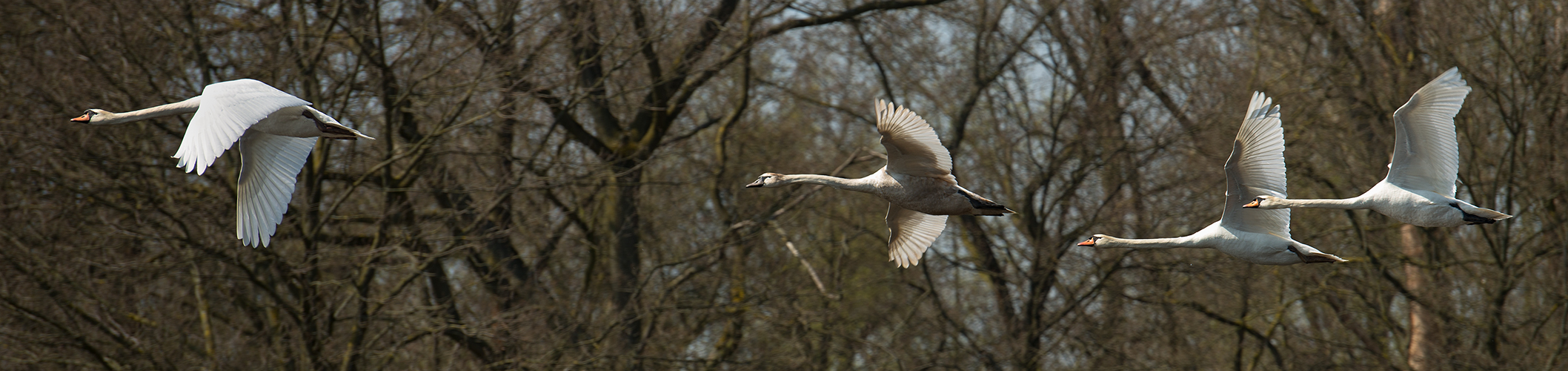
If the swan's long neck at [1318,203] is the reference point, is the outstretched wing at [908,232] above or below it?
below

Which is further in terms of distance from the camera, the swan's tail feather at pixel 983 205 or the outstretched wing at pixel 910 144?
the swan's tail feather at pixel 983 205

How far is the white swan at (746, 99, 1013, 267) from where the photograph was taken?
24.9ft

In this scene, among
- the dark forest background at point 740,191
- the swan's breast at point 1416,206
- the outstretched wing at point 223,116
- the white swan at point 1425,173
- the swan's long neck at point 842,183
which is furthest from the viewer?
the dark forest background at point 740,191

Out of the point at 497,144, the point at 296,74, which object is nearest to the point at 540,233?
the point at 497,144

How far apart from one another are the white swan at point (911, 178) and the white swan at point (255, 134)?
107 inches

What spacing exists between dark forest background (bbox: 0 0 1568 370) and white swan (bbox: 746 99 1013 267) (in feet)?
14.4

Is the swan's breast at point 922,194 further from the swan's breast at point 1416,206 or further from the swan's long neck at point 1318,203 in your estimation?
the swan's breast at point 1416,206

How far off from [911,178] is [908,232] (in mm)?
1529

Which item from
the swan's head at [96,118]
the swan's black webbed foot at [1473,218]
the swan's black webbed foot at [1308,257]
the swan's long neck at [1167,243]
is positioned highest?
the swan's head at [96,118]

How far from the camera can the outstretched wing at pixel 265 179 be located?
300 inches

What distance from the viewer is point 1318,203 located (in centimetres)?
729

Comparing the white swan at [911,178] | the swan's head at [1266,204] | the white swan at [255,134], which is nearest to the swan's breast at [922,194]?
the white swan at [911,178]

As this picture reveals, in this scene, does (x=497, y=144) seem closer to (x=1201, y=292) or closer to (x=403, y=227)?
(x=403, y=227)

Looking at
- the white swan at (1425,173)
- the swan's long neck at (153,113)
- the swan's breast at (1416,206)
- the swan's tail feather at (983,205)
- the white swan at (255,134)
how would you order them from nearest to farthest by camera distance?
the white swan at (255,134) < the swan's long neck at (153,113) < the white swan at (1425,173) < the swan's breast at (1416,206) < the swan's tail feather at (983,205)
